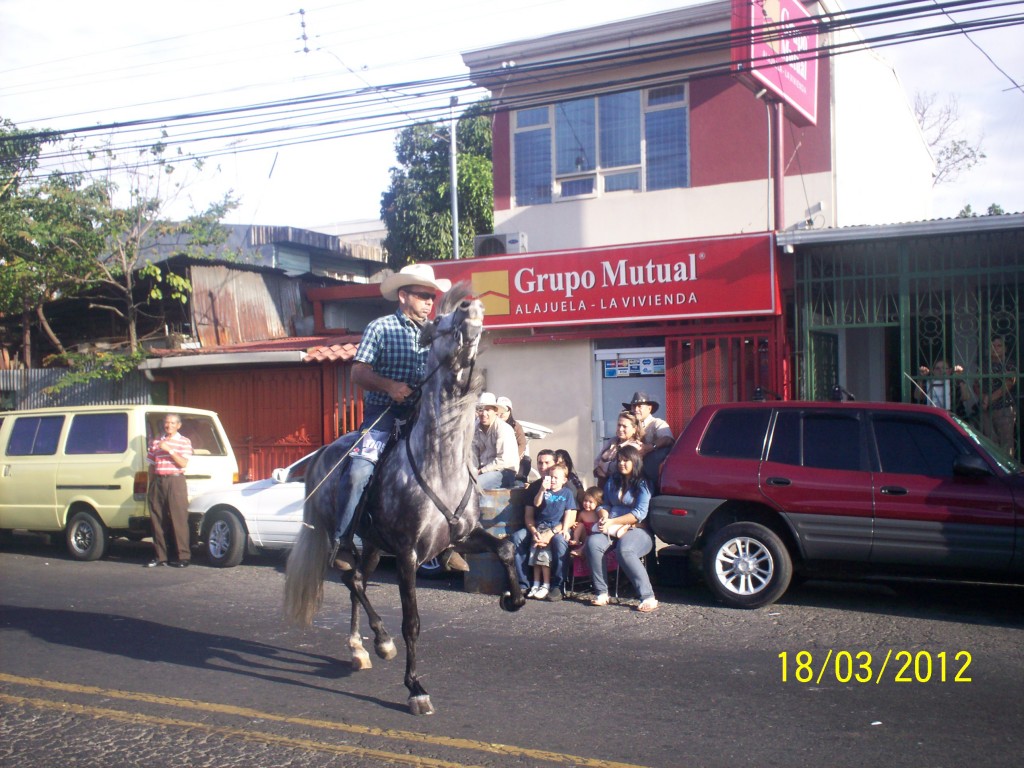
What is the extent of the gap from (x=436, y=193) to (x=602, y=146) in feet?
35.2

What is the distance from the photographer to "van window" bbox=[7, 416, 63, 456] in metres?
13.7

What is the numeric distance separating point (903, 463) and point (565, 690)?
13.7 feet

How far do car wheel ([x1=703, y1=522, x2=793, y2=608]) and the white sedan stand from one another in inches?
208

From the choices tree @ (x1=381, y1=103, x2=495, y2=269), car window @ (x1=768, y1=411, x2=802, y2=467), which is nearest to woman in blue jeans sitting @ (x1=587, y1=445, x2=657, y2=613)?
car window @ (x1=768, y1=411, x2=802, y2=467)

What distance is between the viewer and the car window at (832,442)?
29.3 feet

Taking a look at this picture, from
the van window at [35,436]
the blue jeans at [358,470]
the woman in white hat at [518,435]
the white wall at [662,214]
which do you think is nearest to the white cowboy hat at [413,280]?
the blue jeans at [358,470]

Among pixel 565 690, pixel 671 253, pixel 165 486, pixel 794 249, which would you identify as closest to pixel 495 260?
pixel 671 253

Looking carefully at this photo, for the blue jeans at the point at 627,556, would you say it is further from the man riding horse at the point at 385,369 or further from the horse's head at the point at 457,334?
the horse's head at the point at 457,334

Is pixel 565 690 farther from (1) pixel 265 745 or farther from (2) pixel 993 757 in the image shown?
(2) pixel 993 757

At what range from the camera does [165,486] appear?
40.7ft

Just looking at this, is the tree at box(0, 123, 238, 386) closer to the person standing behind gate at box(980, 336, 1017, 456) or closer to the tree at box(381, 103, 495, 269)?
the tree at box(381, 103, 495, 269)

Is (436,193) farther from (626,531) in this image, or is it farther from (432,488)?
(432,488)
